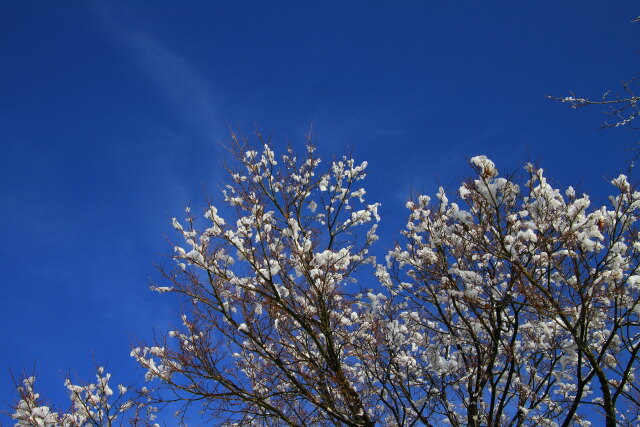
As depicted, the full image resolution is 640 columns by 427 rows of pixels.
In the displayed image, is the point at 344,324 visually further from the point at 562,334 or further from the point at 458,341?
the point at 562,334

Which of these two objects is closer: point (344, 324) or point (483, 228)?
point (483, 228)

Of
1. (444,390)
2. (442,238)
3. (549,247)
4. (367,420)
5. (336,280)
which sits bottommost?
(367,420)

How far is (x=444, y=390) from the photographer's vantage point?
697 centimetres

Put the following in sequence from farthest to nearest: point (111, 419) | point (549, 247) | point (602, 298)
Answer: point (111, 419), point (549, 247), point (602, 298)

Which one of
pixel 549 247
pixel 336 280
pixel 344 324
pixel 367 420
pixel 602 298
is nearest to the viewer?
pixel 602 298

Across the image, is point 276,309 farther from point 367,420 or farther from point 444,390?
point 444,390

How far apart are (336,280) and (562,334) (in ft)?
12.6

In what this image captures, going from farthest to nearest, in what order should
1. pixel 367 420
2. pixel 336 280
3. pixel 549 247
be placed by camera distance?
pixel 336 280 < pixel 367 420 < pixel 549 247

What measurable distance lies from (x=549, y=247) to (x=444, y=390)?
9.98 ft

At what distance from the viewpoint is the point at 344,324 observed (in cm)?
720

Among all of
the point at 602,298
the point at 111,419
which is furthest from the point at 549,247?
the point at 111,419

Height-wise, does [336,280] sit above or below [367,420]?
above

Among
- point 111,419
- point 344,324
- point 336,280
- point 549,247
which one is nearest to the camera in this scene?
point 549,247

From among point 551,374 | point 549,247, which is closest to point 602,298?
point 549,247
